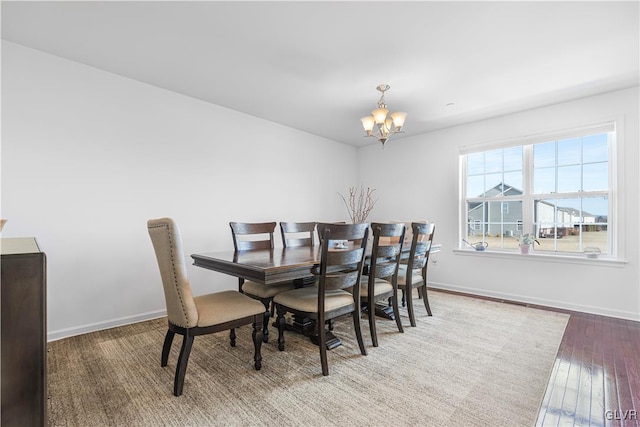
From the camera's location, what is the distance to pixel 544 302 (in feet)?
11.7

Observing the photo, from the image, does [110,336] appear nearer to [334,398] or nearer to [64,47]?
[334,398]

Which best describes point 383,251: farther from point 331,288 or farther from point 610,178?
point 610,178

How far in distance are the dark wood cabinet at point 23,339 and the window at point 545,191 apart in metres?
4.59

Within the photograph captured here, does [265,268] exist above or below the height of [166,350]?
above

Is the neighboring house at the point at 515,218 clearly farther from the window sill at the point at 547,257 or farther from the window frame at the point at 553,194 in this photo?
→ the window sill at the point at 547,257

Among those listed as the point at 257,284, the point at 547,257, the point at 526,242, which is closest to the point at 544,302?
the point at 547,257

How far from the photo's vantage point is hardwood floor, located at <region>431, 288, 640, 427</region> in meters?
1.58

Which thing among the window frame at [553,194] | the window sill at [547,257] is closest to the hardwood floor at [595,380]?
the window sill at [547,257]

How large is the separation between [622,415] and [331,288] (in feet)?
→ 5.63

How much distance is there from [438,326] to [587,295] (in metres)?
1.93

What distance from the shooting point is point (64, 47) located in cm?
241

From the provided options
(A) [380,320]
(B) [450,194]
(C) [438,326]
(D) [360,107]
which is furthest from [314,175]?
(C) [438,326]

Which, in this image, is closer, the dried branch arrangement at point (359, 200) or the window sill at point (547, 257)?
the window sill at point (547, 257)

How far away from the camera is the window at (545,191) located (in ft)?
11.0
